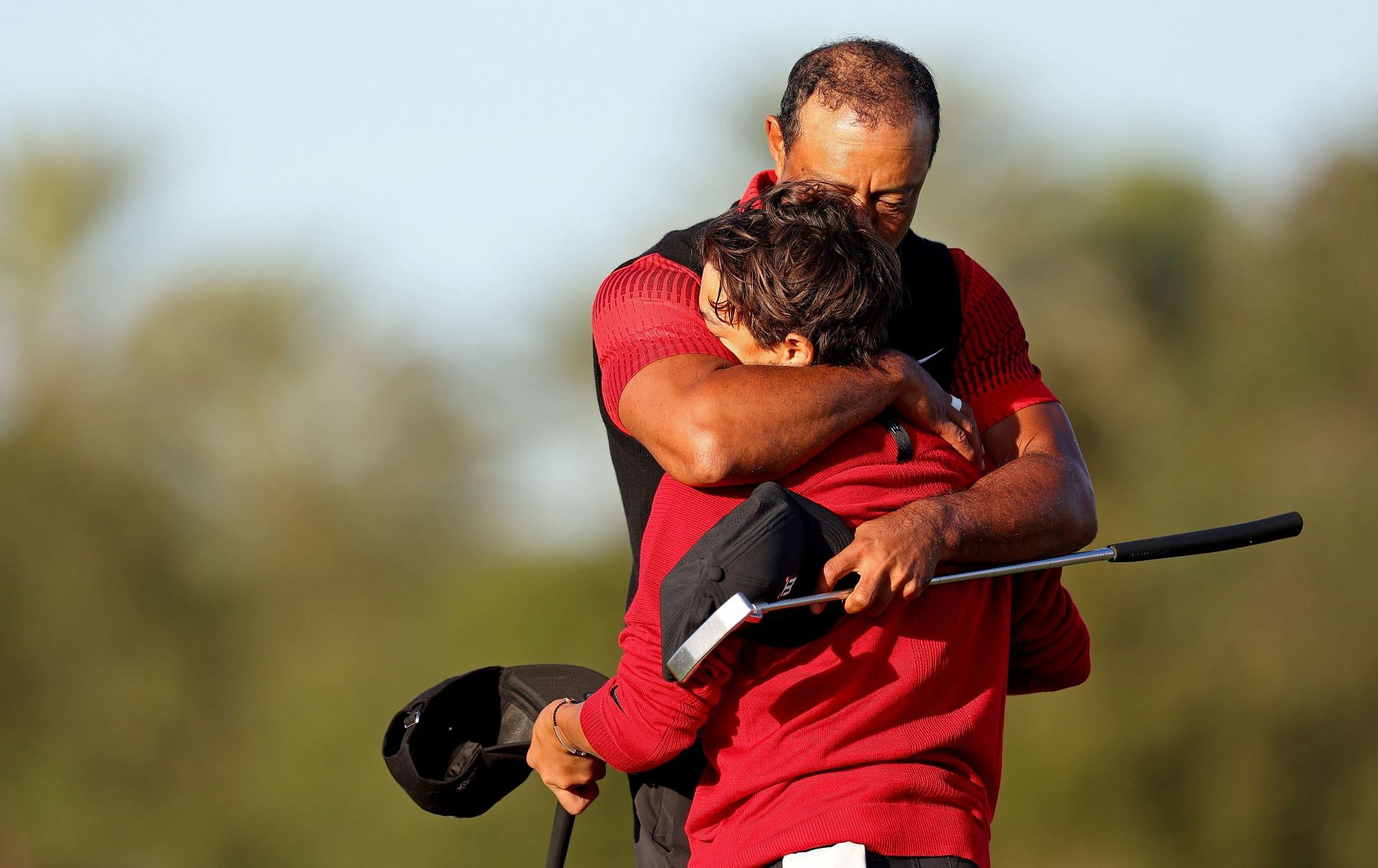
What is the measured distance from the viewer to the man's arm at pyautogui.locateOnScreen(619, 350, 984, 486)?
1.86 metres

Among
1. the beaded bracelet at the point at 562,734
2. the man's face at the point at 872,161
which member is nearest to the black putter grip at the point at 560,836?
the beaded bracelet at the point at 562,734

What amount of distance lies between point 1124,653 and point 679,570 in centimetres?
1072

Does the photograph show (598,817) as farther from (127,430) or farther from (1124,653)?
(127,430)

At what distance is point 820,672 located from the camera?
6.16 feet

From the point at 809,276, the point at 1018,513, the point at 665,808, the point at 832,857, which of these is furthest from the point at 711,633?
the point at 665,808

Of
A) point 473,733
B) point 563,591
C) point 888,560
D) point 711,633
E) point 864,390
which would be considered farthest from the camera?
point 563,591

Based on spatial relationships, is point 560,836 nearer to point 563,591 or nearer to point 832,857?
point 832,857

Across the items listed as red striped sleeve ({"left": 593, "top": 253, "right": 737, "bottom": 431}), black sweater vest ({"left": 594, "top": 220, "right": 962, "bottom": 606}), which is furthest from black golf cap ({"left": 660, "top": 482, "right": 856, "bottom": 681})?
black sweater vest ({"left": 594, "top": 220, "right": 962, "bottom": 606})

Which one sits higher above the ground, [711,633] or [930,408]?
[930,408]

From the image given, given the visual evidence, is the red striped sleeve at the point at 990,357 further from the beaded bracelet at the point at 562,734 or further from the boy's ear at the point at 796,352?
the beaded bracelet at the point at 562,734

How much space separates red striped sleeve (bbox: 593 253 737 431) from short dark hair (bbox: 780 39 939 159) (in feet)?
1.23

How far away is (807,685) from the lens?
6.19ft

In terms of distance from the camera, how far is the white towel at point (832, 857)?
1.83 m

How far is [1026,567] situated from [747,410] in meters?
0.44
